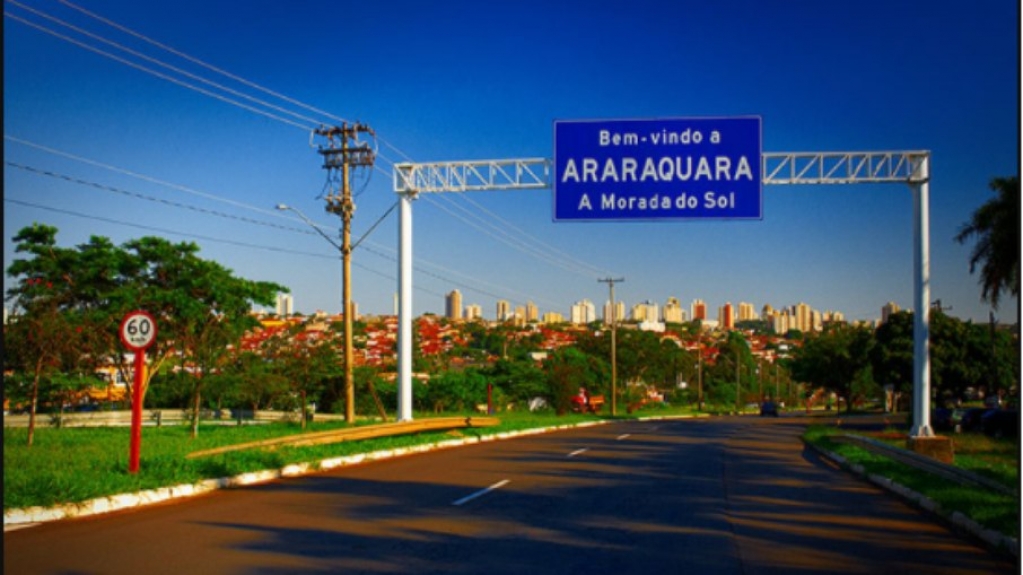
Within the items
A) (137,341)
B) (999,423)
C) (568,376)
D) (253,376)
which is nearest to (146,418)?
(253,376)

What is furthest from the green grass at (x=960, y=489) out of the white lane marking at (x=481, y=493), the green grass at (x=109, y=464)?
the green grass at (x=109, y=464)

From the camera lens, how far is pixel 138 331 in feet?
47.5

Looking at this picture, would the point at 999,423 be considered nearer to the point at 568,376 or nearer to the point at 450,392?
the point at 450,392

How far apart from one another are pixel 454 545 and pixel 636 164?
1354cm

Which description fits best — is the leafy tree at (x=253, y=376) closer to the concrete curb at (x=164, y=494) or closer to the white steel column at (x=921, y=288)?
the concrete curb at (x=164, y=494)

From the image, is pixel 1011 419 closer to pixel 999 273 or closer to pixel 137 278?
pixel 999 273

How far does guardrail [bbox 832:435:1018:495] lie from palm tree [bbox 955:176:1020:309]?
1241 cm

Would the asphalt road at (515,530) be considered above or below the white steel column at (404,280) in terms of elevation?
below

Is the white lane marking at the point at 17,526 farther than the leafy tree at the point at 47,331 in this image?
No

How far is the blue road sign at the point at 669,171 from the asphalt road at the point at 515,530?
6.60 metres

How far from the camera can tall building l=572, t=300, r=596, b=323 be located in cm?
17800

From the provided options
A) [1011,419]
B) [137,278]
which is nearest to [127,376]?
[137,278]

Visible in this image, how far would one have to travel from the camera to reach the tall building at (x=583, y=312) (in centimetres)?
17800

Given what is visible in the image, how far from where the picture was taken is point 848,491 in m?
15.6
